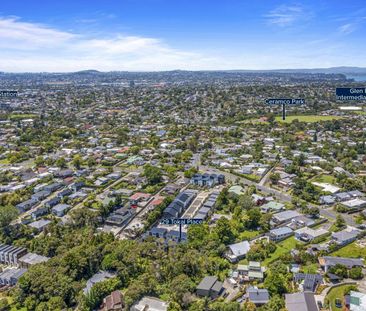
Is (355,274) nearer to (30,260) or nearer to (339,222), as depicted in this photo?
(339,222)

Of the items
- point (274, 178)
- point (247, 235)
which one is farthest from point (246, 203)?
point (274, 178)

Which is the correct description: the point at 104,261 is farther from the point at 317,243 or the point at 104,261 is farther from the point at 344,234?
the point at 344,234

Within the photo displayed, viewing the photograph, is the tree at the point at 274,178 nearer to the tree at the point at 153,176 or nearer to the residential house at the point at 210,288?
the tree at the point at 153,176

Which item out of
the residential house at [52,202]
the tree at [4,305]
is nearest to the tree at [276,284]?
the tree at [4,305]

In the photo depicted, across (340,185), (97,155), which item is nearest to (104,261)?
(340,185)

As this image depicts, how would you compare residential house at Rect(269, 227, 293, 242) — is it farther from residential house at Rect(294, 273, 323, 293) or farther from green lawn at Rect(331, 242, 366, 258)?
residential house at Rect(294, 273, 323, 293)

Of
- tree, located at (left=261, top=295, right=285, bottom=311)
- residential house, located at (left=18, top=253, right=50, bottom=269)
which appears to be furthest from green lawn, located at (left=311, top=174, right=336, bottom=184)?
residential house, located at (left=18, top=253, right=50, bottom=269)
